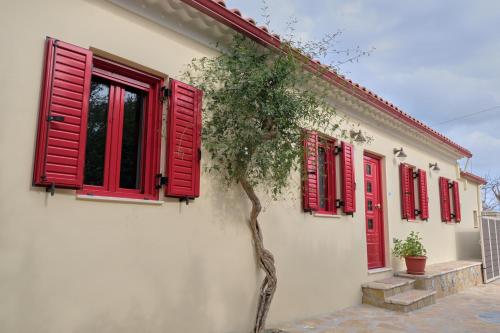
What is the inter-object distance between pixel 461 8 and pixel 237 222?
418 inches

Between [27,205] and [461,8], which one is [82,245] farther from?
[461,8]

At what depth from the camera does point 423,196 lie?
9.68 m

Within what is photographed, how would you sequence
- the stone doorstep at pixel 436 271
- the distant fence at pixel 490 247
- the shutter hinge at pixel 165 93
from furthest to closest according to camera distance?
the distant fence at pixel 490 247 < the stone doorstep at pixel 436 271 < the shutter hinge at pixel 165 93

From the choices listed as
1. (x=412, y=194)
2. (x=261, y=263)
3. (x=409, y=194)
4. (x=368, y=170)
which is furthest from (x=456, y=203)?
(x=261, y=263)

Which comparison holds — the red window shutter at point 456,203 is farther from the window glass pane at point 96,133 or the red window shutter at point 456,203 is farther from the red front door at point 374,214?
the window glass pane at point 96,133

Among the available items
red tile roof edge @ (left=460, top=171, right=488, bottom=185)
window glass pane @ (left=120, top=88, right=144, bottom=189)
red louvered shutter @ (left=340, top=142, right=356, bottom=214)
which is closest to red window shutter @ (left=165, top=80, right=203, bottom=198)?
window glass pane @ (left=120, top=88, right=144, bottom=189)

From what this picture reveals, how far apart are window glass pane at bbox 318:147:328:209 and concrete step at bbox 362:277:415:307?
167cm

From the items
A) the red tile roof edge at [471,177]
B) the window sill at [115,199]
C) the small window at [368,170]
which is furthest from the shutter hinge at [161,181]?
the red tile roof edge at [471,177]

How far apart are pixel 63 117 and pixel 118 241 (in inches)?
48.6

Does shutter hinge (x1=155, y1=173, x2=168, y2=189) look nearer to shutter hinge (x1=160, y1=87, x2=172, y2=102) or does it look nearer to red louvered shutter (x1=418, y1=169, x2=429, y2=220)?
shutter hinge (x1=160, y1=87, x2=172, y2=102)

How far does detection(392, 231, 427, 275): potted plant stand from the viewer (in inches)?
305

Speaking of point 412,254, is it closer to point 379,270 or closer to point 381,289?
point 379,270

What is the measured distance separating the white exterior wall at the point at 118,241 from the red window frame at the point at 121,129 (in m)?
0.16

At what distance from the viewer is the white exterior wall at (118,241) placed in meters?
3.05
